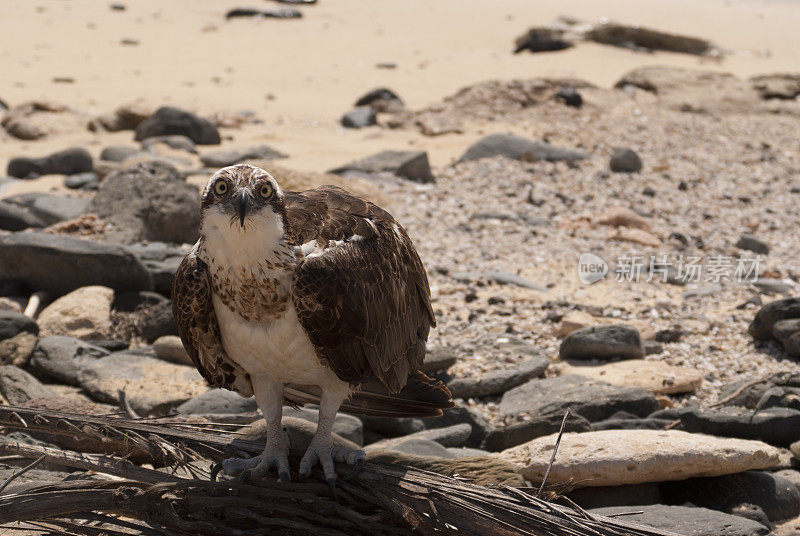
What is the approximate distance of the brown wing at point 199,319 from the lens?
13.2ft

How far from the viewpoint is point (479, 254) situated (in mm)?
9797

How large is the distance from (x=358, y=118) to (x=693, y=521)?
11.5 m

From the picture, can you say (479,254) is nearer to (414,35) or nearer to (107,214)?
(107,214)

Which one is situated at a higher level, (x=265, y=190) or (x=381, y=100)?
(x=265, y=190)

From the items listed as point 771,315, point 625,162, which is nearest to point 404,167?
point 625,162

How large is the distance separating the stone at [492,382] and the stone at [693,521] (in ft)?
6.61

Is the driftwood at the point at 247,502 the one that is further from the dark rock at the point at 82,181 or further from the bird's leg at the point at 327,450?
the dark rock at the point at 82,181

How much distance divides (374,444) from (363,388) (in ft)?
5.38

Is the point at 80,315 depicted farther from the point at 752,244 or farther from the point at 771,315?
the point at 752,244

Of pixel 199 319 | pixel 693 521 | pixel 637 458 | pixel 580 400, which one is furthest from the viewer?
pixel 580 400

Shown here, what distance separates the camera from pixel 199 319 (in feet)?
13.4

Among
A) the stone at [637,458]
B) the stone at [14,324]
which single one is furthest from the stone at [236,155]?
the stone at [637,458]

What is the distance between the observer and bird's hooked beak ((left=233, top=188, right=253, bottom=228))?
3.61 meters

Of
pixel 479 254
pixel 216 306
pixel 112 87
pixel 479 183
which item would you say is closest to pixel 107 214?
pixel 479 254
